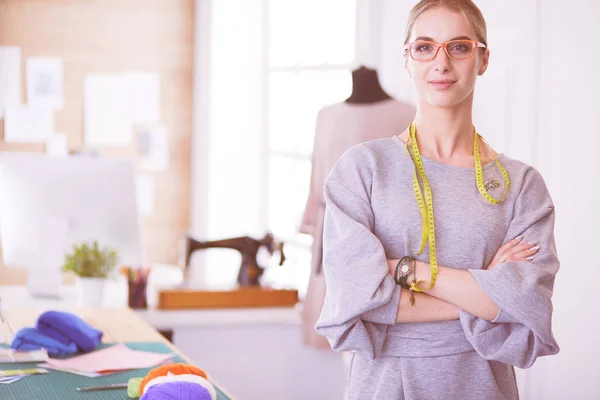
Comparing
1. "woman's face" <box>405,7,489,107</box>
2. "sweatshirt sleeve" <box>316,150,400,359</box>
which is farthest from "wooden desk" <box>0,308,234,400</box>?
"woman's face" <box>405,7,489,107</box>

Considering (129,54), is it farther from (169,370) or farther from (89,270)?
(169,370)

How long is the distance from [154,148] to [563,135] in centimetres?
Result: 414

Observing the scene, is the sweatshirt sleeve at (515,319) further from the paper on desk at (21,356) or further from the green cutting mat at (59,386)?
the paper on desk at (21,356)

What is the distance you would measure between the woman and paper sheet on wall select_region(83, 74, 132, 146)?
4.63m

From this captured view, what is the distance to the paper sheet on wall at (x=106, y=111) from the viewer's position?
20.1ft

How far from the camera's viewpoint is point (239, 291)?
11.0 ft

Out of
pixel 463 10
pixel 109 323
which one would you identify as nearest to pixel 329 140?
pixel 109 323

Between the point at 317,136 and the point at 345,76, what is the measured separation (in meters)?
1.20

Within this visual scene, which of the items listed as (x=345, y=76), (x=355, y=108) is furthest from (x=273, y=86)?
(x=355, y=108)

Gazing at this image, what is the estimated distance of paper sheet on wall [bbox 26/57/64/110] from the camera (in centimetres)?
599

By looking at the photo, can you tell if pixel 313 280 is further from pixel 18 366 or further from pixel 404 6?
pixel 18 366

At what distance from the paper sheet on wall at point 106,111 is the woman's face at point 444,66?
15.4 ft

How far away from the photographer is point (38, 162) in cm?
341

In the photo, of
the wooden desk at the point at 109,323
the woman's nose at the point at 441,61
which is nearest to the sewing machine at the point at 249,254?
the wooden desk at the point at 109,323
